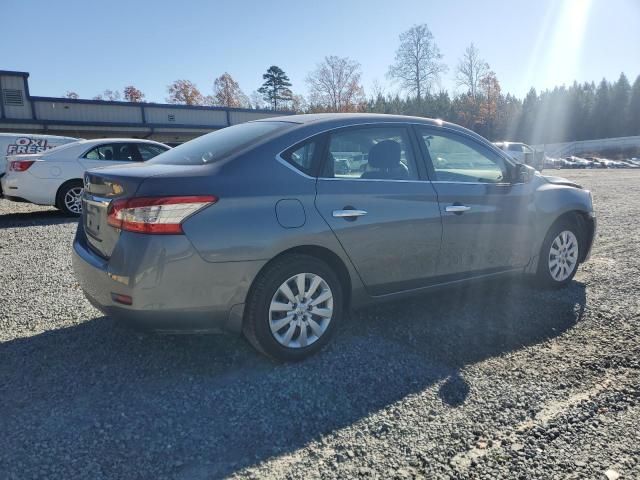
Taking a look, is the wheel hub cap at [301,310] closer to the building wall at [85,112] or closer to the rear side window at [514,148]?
the rear side window at [514,148]

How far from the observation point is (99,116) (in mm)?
27312

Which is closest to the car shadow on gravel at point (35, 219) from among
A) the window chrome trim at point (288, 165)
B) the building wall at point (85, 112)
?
the window chrome trim at point (288, 165)

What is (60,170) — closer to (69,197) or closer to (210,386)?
(69,197)

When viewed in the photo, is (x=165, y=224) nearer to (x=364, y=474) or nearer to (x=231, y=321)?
(x=231, y=321)

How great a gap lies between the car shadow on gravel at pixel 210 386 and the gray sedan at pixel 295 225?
0.33 metres

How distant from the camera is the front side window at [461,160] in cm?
399

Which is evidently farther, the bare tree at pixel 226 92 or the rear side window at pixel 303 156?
the bare tree at pixel 226 92

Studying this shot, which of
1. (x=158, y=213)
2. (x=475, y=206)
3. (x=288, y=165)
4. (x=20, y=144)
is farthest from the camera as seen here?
(x=20, y=144)

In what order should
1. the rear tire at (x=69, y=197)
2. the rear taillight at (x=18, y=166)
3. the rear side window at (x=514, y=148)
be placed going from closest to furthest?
the rear taillight at (x=18, y=166), the rear tire at (x=69, y=197), the rear side window at (x=514, y=148)

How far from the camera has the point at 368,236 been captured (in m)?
3.47

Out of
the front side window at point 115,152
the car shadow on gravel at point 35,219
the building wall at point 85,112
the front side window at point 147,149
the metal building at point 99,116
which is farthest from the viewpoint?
the building wall at point 85,112

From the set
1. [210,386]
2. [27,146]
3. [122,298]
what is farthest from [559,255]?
[27,146]

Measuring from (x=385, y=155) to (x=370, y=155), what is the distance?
0.47 feet

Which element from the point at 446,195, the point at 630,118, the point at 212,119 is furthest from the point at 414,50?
the point at 446,195
